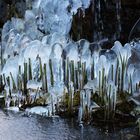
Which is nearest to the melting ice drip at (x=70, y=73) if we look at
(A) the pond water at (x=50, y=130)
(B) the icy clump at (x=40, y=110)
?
(B) the icy clump at (x=40, y=110)

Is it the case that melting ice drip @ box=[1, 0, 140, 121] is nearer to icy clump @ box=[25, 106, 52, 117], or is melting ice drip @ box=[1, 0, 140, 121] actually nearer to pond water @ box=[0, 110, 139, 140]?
icy clump @ box=[25, 106, 52, 117]

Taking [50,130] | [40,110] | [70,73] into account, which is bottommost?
[50,130]

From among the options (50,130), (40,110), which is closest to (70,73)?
(40,110)

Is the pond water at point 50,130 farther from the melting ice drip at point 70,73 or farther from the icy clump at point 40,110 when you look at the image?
the melting ice drip at point 70,73

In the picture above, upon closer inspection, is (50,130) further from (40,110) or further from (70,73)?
(70,73)

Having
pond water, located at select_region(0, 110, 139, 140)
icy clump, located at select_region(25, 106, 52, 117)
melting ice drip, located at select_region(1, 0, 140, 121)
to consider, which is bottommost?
pond water, located at select_region(0, 110, 139, 140)

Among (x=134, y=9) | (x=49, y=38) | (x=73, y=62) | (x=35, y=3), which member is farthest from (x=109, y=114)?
(x=35, y=3)

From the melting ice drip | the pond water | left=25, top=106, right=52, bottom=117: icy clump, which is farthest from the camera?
left=25, top=106, right=52, bottom=117: icy clump

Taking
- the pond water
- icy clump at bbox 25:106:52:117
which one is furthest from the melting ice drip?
the pond water
